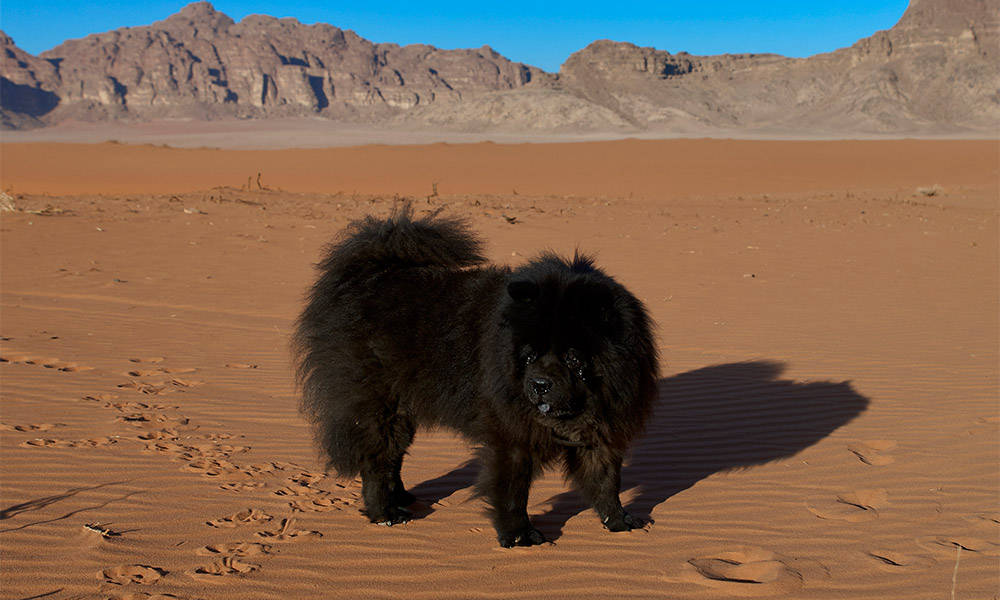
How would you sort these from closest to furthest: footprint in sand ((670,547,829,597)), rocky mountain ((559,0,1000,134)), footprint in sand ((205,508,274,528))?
1. footprint in sand ((670,547,829,597))
2. footprint in sand ((205,508,274,528))
3. rocky mountain ((559,0,1000,134))

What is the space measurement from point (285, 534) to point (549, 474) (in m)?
2.09

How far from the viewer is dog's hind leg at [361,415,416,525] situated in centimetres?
467

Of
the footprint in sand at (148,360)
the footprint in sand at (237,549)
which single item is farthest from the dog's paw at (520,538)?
the footprint in sand at (148,360)

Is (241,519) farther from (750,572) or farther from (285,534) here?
(750,572)

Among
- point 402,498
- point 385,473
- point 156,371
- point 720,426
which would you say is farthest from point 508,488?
point 156,371

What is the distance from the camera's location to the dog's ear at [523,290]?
3834 millimetres

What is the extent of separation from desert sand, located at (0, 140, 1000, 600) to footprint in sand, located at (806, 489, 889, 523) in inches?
0.7

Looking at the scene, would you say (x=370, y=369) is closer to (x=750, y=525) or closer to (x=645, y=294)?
(x=750, y=525)

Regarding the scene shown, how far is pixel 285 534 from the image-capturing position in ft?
14.4

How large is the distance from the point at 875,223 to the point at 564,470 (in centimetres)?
1863

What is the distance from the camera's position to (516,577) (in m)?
4.00

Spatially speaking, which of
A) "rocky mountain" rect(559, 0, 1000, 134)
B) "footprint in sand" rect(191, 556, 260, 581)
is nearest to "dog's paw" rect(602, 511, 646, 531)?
"footprint in sand" rect(191, 556, 260, 581)

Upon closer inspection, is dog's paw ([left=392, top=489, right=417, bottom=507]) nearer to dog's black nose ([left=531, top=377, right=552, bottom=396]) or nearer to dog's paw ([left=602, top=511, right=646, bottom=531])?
dog's paw ([left=602, top=511, right=646, bottom=531])

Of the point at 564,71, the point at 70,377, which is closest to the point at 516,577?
the point at 70,377
